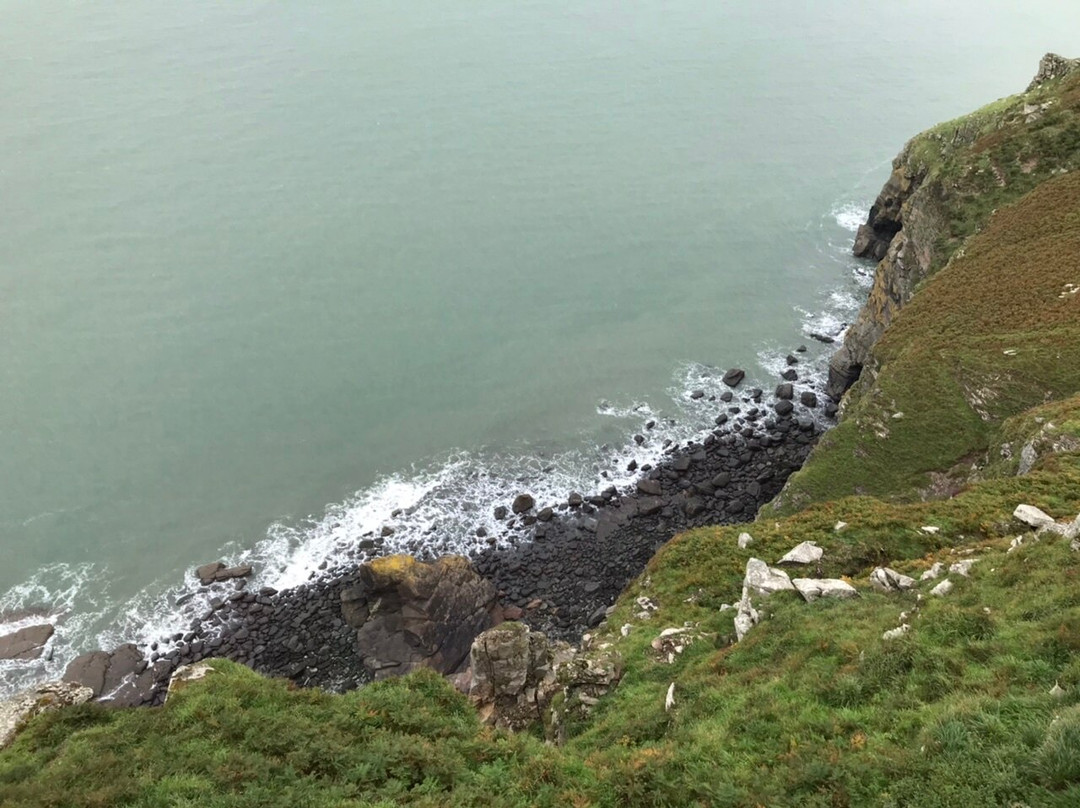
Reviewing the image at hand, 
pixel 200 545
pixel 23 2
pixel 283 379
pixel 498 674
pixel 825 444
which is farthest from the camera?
pixel 23 2

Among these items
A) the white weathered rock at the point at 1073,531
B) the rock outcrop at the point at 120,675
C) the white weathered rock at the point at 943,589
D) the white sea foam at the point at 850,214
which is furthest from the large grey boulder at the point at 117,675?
the white sea foam at the point at 850,214

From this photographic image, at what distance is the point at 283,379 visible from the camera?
5984 centimetres

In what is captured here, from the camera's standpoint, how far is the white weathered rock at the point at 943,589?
19141 millimetres

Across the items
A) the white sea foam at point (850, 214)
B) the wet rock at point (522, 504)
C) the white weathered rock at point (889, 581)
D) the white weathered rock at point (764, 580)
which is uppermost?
the white sea foam at point (850, 214)

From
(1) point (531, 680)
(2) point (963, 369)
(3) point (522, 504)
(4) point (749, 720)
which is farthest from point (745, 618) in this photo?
(3) point (522, 504)

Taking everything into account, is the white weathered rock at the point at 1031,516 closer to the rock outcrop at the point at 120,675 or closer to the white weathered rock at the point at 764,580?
the white weathered rock at the point at 764,580

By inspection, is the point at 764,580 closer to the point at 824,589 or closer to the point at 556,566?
the point at 824,589

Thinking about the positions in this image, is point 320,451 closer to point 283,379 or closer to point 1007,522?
point 283,379

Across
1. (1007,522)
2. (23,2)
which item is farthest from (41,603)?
(23,2)

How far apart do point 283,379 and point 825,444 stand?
44.8 meters

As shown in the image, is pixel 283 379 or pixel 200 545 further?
pixel 283 379

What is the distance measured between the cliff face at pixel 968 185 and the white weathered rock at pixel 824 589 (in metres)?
29.1

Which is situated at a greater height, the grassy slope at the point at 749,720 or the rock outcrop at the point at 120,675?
the grassy slope at the point at 749,720

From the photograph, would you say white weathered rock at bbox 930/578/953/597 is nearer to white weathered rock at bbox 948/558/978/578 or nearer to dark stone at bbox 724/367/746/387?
white weathered rock at bbox 948/558/978/578
